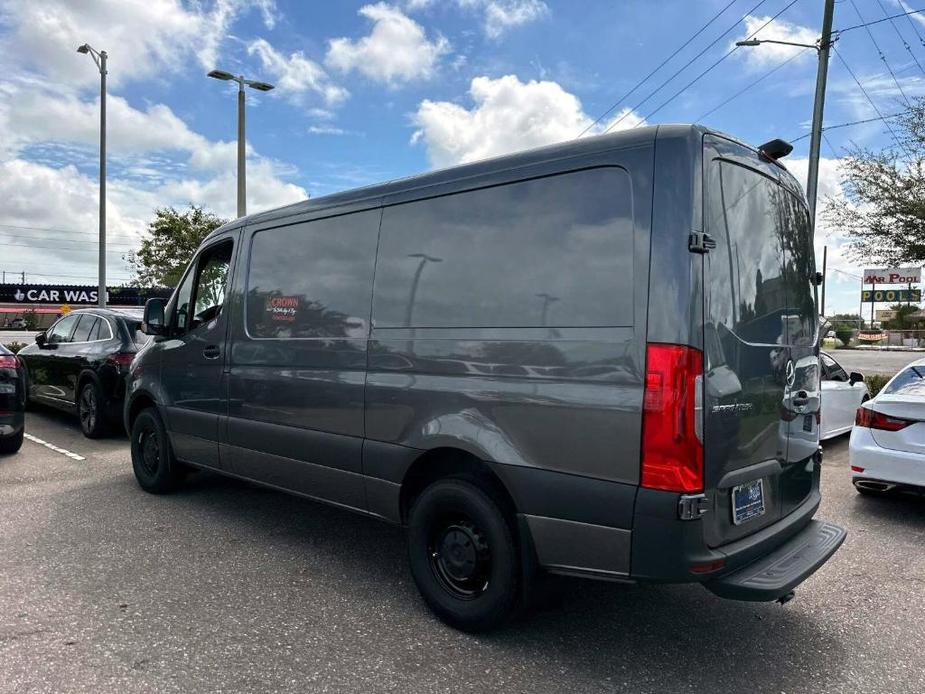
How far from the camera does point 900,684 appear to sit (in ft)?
9.87

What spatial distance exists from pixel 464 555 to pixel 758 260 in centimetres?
195

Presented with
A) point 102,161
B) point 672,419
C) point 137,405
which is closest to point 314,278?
point 672,419

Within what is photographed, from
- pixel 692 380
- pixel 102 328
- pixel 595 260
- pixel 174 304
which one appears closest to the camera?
pixel 692 380

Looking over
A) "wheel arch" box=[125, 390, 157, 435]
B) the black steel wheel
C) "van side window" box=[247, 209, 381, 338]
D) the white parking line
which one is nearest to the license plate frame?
the black steel wheel

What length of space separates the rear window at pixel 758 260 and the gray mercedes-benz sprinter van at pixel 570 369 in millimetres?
14

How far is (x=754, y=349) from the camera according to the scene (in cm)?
313

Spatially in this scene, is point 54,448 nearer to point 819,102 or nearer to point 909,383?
point 909,383

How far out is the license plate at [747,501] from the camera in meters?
3.03

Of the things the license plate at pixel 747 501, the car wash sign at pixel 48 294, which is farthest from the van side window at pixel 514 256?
the car wash sign at pixel 48 294

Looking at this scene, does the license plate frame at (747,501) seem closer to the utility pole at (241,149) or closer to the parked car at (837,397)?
Answer: the parked car at (837,397)

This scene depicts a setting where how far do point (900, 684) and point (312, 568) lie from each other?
3033 mm

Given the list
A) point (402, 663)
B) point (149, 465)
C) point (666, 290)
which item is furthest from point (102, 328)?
point (666, 290)

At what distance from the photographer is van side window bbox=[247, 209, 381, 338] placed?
404 cm

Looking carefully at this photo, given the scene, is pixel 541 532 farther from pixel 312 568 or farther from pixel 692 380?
pixel 312 568
